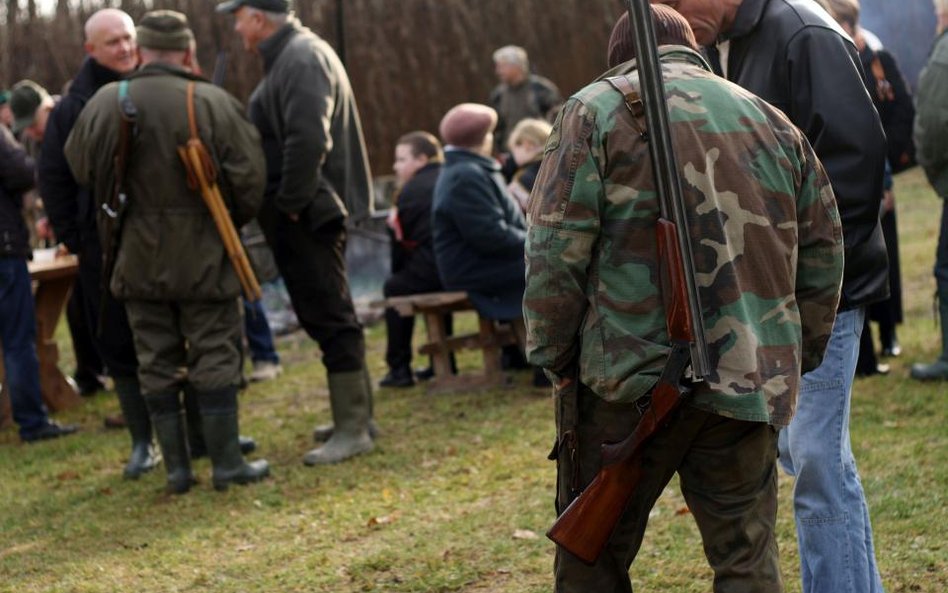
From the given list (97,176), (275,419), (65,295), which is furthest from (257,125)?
(65,295)

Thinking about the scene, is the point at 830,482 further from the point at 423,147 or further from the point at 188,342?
the point at 423,147

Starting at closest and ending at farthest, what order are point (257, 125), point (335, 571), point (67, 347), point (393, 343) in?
point (335, 571) < point (257, 125) < point (393, 343) < point (67, 347)

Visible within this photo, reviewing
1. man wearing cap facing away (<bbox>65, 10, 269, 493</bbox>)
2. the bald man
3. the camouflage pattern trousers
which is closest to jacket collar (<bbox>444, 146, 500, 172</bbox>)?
man wearing cap facing away (<bbox>65, 10, 269, 493</bbox>)

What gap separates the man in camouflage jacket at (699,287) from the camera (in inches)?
118

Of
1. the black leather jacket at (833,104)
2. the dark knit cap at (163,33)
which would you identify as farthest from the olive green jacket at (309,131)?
the black leather jacket at (833,104)

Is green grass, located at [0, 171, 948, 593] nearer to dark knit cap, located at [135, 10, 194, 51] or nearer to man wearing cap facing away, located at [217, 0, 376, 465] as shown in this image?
man wearing cap facing away, located at [217, 0, 376, 465]

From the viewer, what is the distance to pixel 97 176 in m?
6.17

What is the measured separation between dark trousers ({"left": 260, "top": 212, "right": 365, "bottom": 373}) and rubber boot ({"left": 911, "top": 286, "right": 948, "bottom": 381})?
10.3ft

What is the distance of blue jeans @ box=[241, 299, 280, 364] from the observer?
9.76 metres

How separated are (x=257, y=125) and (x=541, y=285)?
397 centimetres

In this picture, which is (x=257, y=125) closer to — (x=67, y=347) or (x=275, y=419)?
(x=275, y=419)

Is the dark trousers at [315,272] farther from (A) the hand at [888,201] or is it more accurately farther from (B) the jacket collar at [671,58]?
(B) the jacket collar at [671,58]

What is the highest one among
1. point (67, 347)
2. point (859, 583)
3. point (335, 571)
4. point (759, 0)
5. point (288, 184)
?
point (759, 0)

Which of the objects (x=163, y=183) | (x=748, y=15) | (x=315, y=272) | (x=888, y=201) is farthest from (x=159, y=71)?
(x=888, y=201)
